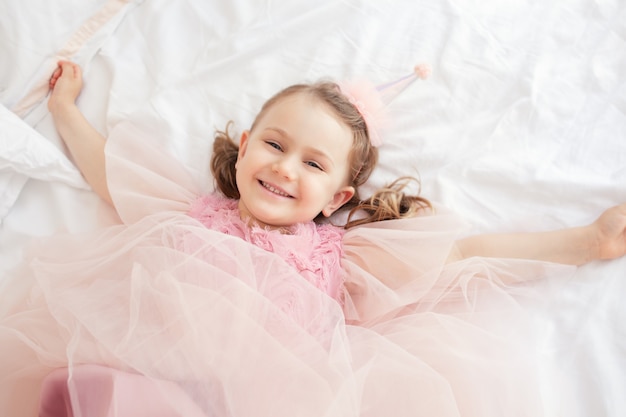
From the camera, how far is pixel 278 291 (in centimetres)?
105

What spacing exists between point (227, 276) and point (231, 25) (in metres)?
0.73

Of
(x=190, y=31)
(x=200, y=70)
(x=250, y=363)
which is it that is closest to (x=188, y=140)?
(x=200, y=70)

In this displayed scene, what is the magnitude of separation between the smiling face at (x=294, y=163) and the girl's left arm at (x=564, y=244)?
11.6 inches

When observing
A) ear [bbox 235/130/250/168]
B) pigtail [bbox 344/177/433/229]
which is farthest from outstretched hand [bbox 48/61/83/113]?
pigtail [bbox 344/177/433/229]

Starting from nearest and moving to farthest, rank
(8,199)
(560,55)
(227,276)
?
1. (227,276)
2. (8,199)
3. (560,55)

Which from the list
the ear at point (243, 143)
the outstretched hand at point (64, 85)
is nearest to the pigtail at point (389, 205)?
the ear at point (243, 143)

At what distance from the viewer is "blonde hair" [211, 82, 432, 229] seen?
1200 mm

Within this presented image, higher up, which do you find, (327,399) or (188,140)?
(188,140)

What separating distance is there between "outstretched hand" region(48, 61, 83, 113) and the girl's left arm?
919 mm

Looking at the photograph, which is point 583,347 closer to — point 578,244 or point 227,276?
point 578,244

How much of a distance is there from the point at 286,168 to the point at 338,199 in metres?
0.17

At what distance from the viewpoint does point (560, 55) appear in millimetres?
1362

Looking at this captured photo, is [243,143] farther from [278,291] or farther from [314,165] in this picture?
[278,291]

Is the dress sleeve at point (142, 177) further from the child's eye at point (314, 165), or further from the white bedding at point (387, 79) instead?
the child's eye at point (314, 165)
